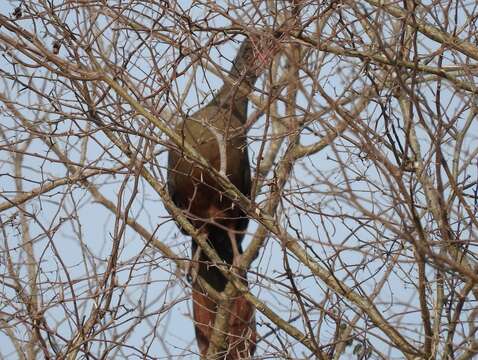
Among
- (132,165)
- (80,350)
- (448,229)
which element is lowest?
(80,350)

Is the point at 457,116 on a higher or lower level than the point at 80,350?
higher

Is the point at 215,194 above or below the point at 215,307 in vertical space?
above

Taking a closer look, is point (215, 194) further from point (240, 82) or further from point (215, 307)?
point (240, 82)

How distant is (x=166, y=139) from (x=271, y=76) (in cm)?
72

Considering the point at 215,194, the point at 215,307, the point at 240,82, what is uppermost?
the point at 215,194

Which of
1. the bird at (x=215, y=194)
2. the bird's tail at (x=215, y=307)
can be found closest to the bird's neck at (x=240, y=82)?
the bird at (x=215, y=194)

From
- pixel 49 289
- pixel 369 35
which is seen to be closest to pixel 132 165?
pixel 49 289

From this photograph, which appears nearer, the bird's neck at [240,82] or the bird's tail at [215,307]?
the bird's neck at [240,82]

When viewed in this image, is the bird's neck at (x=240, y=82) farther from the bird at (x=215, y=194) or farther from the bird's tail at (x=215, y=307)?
the bird's tail at (x=215, y=307)

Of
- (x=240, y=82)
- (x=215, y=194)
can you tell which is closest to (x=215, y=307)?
(x=215, y=194)

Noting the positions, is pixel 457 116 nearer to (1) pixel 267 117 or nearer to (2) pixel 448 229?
(2) pixel 448 229

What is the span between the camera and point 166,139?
140 inches

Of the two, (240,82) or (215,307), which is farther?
(215,307)

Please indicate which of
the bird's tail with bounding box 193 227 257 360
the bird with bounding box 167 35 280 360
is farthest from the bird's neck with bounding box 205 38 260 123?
the bird's tail with bounding box 193 227 257 360
